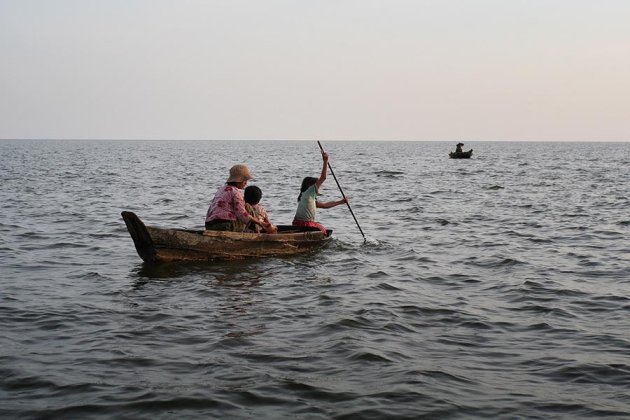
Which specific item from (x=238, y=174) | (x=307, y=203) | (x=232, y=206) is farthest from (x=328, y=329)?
(x=307, y=203)

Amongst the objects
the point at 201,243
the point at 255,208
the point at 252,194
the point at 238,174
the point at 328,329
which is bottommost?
the point at 328,329

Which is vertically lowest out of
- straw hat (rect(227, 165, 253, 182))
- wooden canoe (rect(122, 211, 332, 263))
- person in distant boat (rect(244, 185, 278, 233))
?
wooden canoe (rect(122, 211, 332, 263))

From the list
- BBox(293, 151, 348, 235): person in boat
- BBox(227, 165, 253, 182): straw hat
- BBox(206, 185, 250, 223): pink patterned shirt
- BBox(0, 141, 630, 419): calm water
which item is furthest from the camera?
BBox(293, 151, 348, 235): person in boat

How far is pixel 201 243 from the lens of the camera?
12.7 metres

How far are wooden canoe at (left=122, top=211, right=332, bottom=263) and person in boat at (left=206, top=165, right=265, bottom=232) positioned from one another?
14.1 inches

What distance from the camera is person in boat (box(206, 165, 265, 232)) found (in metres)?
12.9

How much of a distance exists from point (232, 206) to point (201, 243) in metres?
0.97

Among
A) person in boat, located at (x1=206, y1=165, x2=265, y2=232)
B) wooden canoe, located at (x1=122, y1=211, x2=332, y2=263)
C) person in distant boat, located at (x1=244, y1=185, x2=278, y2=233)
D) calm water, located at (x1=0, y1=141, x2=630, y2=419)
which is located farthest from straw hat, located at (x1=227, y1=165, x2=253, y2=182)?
calm water, located at (x1=0, y1=141, x2=630, y2=419)

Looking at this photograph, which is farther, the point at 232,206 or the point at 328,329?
the point at 232,206

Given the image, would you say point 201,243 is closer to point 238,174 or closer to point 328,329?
point 238,174

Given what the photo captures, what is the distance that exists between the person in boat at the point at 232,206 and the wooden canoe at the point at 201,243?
358mm

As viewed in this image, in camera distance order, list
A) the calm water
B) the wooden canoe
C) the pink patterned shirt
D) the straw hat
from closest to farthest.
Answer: the calm water
the wooden canoe
the straw hat
the pink patterned shirt

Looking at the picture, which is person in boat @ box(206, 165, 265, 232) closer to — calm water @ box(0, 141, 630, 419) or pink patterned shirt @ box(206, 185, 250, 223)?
pink patterned shirt @ box(206, 185, 250, 223)

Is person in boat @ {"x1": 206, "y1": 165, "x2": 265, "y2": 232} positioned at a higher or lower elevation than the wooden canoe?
higher
